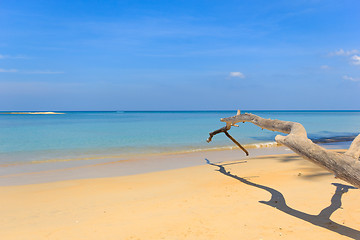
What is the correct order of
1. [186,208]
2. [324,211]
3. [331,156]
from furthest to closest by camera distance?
[186,208] → [324,211] → [331,156]

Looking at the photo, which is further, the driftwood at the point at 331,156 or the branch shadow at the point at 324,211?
the branch shadow at the point at 324,211

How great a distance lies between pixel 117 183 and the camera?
7684 mm

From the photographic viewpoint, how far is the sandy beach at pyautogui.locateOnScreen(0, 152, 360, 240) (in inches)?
168

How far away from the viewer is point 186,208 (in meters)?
5.35

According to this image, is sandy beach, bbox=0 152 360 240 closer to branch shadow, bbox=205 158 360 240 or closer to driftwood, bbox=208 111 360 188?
branch shadow, bbox=205 158 360 240

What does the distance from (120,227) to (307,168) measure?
741 cm

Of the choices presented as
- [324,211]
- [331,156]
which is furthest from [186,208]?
[331,156]

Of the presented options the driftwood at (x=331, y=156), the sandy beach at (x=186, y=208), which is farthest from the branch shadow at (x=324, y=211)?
the driftwood at (x=331, y=156)

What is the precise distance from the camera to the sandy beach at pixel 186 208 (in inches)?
168

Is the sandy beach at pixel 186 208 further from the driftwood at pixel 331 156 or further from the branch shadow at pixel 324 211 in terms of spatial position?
the driftwood at pixel 331 156

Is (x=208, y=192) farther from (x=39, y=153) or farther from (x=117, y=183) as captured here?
(x=39, y=153)

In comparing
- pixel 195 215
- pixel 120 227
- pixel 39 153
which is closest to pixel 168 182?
pixel 195 215

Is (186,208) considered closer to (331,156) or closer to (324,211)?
(324,211)

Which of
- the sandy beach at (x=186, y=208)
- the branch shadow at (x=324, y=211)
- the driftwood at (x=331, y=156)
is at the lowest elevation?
the sandy beach at (x=186, y=208)
